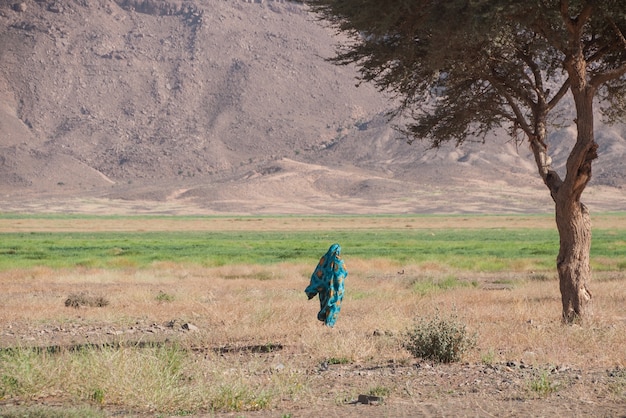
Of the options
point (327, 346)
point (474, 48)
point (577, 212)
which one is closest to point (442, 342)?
point (327, 346)

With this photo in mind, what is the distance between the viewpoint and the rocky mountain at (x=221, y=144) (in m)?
144

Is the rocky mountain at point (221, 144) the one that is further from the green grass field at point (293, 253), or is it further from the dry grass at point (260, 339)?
the dry grass at point (260, 339)

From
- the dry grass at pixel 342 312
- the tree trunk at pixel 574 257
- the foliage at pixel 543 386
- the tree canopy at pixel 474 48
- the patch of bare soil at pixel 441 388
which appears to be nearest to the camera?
the patch of bare soil at pixel 441 388

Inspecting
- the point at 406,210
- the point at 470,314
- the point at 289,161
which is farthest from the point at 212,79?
the point at 470,314

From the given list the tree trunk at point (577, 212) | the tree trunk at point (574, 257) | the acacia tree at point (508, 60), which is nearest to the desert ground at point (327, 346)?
the tree trunk at point (574, 257)

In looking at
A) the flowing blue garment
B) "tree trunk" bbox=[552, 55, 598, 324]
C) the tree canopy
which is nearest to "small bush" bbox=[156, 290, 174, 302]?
the tree canopy

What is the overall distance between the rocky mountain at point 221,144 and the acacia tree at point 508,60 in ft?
372

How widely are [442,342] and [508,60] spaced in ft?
23.6

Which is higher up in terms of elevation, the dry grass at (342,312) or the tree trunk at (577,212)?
the tree trunk at (577,212)

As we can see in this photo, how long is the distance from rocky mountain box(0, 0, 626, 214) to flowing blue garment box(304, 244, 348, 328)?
389 ft

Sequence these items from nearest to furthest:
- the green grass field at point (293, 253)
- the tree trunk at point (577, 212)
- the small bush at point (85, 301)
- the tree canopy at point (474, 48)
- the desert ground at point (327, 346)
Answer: the desert ground at point (327, 346)
the tree canopy at point (474, 48)
the tree trunk at point (577, 212)
the small bush at point (85, 301)
the green grass field at point (293, 253)

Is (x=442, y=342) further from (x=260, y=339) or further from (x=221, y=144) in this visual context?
(x=221, y=144)

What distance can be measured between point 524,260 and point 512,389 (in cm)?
3137

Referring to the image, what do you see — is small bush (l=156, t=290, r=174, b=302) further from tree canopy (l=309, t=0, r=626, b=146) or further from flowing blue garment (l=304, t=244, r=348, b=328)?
flowing blue garment (l=304, t=244, r=348, b=328)
